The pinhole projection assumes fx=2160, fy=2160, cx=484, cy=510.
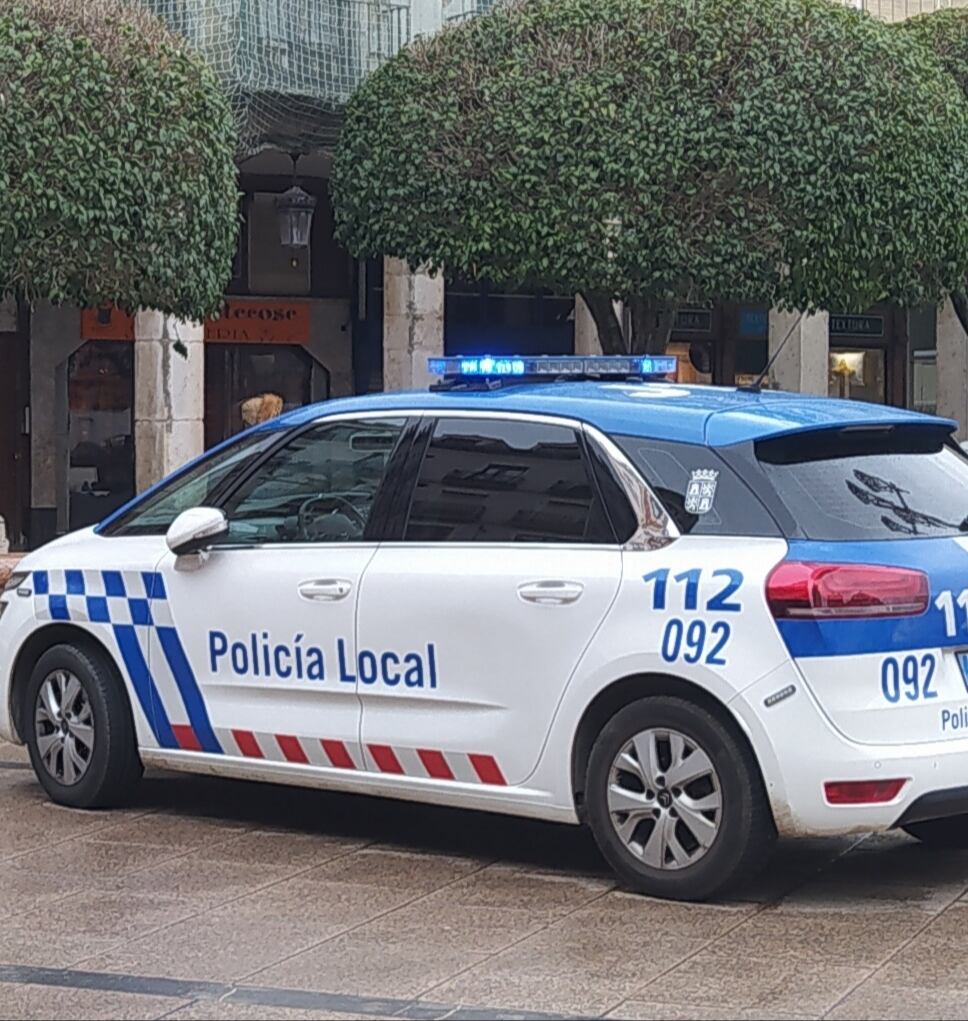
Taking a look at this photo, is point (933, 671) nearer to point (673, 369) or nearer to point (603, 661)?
point (603, 661)

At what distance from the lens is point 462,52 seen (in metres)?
18.4

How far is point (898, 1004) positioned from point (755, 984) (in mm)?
398

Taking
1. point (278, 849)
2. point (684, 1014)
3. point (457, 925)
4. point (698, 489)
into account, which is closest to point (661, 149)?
point (278, 849)

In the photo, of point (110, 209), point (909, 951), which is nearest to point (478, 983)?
point (909, 951)

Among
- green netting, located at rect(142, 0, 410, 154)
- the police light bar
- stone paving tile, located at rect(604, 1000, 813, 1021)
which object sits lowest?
stone paving tile, located at rect(604, 1000, 813, 1021)

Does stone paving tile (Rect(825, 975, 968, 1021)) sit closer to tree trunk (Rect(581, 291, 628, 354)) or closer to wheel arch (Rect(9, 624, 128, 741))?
wheel arch (Rect(9, 624, 128, 741))

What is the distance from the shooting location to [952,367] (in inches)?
1102

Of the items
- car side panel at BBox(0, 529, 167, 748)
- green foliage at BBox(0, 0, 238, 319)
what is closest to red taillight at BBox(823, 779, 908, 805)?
car side panel at BBox(0, 529, 167, 748)

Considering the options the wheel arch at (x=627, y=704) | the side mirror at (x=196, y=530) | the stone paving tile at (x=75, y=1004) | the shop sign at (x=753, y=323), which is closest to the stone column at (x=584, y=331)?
the shop sign at (x=753, y=323)

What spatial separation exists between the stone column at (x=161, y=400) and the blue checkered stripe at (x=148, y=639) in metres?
13.0

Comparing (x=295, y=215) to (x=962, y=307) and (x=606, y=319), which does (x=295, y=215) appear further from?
(x=962, y=307)

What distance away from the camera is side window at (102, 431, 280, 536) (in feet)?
26.4

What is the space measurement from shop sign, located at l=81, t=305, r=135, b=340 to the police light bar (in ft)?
50.5

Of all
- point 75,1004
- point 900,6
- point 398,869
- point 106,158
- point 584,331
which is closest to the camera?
point 75,1004
